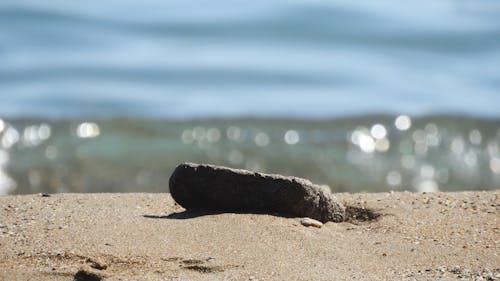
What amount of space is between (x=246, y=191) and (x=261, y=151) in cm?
670

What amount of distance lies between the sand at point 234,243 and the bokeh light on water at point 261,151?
5259 mm

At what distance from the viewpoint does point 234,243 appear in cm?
415

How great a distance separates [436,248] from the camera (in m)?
4.30

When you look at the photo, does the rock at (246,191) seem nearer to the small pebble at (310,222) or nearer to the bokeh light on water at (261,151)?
the small pebble at (310,222)

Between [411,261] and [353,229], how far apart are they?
490 mm

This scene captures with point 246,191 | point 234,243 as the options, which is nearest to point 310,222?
point 246,191

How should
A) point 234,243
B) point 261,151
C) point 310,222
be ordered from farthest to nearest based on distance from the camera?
point 261,151, point 310,222, point 234,243

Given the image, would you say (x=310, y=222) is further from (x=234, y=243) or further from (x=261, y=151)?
(x=261, y=151)

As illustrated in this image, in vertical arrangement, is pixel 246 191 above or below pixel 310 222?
above

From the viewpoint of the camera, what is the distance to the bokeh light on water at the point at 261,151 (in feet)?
34.0

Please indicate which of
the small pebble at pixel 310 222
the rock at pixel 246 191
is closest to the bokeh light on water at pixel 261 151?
the rock at pixel 246 191

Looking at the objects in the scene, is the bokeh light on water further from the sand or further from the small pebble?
the small pebble

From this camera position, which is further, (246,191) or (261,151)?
(261,151)

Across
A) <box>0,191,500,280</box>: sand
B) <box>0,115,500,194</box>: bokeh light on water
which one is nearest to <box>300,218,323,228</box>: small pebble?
<box>0,191,500,280</box>: sand
